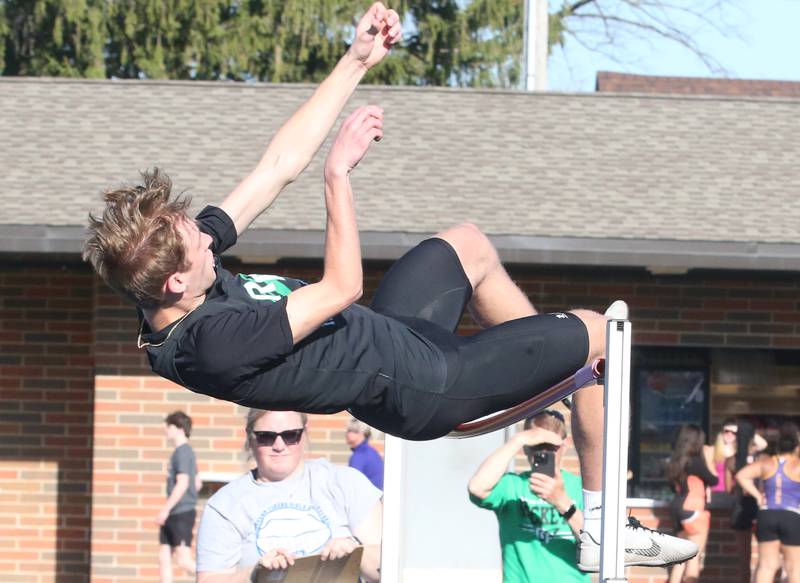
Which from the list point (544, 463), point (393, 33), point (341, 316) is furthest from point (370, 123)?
point (544, 463)

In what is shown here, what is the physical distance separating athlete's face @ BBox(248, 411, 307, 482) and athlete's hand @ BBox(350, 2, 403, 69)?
1822mm

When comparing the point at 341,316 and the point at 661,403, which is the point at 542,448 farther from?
the point at 661,403

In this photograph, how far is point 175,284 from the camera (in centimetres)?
396

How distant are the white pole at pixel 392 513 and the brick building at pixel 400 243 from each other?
3.74 meters

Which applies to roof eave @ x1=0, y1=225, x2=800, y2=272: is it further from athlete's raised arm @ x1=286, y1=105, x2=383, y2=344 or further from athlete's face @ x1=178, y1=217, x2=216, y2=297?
athlete's raised arm @ x1=286, y1=105, x2=383, y2=344

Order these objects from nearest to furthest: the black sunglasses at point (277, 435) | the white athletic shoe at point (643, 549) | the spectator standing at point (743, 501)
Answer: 1. the white athletic shoe at point (643, 549)
2. the black sunglasses at point (277, 435)
3. the spectator standing at point (743, 501)

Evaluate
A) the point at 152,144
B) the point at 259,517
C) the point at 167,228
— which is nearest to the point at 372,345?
the point at 167,228

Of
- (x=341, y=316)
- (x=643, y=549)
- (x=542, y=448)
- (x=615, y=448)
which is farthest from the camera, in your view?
(x=542, y=448)

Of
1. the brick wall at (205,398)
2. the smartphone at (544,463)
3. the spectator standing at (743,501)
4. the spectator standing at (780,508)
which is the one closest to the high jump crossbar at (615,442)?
the smartphone at (544,463)

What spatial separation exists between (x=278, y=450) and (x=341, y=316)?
162cm

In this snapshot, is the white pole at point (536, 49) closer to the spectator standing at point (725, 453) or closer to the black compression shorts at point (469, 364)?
the spectator standing at point (725, 453)

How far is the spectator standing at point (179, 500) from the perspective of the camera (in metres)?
10.0

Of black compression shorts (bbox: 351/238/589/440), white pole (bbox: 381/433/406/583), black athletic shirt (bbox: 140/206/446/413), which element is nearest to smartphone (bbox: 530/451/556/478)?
white pole (bbox: 381/433/406/583)

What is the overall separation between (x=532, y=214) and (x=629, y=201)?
0.87m
